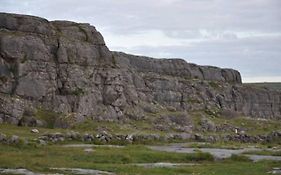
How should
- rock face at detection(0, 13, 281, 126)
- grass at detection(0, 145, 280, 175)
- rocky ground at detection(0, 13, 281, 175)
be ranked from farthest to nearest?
1. rock face at detection(0, 13, 281, 126)
2. rocky ground at detection(0, 13, 281, 175)
3. grass at detection(0, 145, 280, 175)

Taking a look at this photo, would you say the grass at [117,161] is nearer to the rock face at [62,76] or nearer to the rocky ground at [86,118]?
the rocky ground at [86,118]

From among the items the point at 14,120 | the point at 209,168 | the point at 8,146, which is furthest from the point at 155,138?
the point at 209,168

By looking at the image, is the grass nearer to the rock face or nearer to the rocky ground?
the rocky ground

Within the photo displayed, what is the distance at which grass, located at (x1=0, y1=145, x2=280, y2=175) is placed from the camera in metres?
39.5

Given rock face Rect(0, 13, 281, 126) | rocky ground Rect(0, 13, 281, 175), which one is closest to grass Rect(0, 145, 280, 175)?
rocky ground Rect(0, 13, 281, 175)

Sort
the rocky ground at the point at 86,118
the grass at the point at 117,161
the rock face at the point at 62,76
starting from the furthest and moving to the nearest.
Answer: the rock face at the point at 62,76, the rocky ground at the point at 86,118, the grass at the point at 117,161

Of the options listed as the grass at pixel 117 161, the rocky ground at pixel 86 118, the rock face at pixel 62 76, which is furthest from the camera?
the rock face at pixel 62 76

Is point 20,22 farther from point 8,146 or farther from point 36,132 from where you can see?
point 8,146

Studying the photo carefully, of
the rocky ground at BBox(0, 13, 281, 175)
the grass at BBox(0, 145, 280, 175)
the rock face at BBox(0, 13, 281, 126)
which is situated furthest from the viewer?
the rock face at BBox(0, 13, 281, 126)

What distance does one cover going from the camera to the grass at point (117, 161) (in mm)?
39531

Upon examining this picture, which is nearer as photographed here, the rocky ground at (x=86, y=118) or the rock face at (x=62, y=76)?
the rocky ground at (x=86, y=118)

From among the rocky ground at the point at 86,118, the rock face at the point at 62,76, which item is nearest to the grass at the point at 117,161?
the rocky ground at the point at 86,118

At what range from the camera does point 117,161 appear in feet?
154

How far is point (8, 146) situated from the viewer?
177ft
